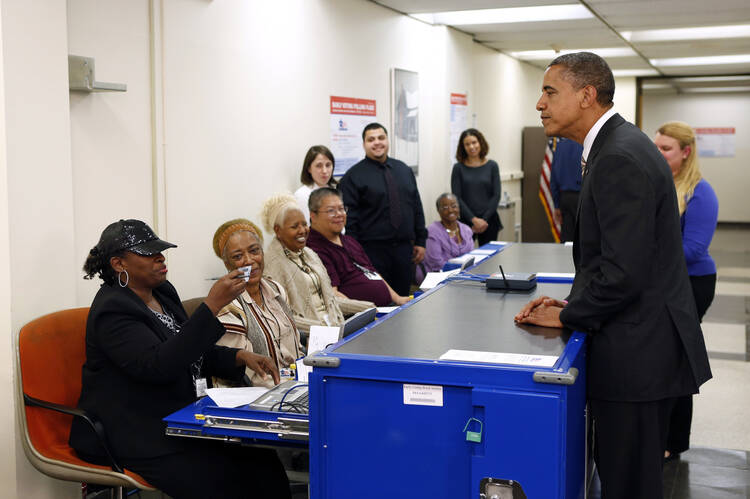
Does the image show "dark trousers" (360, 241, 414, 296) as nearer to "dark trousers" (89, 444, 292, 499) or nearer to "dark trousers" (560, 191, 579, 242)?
"dark trousers" (560, 191, 579, 242)

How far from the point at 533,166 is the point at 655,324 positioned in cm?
1012

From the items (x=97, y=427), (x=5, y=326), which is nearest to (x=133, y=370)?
(x=97, y=427)

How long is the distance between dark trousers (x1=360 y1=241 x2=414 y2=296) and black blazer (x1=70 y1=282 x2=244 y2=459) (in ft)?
10.6

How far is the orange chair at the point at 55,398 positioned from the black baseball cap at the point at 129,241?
1.40ft

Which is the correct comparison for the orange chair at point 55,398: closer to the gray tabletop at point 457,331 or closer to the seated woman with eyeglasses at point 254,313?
the seated woman with eyeglasses at point 254,313

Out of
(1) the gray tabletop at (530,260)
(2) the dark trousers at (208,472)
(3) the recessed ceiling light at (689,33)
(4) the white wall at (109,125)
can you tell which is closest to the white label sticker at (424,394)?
(2) the dark trousers at (208,472)

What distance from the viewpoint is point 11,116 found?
9.29 feet

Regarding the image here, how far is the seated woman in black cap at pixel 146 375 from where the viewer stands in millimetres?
2543

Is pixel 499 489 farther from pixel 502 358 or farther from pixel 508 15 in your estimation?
pixel 508 15

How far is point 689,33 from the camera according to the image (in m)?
8.92

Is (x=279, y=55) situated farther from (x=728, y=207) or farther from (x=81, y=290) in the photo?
(x=728, y=207)

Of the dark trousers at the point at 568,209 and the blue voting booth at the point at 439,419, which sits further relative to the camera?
the dark trousers at the point at 568,209

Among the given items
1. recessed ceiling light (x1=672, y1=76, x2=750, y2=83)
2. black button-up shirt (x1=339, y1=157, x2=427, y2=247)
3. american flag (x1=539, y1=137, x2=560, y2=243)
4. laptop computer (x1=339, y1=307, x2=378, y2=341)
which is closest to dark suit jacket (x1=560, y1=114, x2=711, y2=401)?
laptop computer (x1=339, y1=307, x2=378, y2=341)

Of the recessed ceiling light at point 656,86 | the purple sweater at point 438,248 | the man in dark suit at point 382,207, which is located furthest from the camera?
the recessed ceiling light at point 656,86
